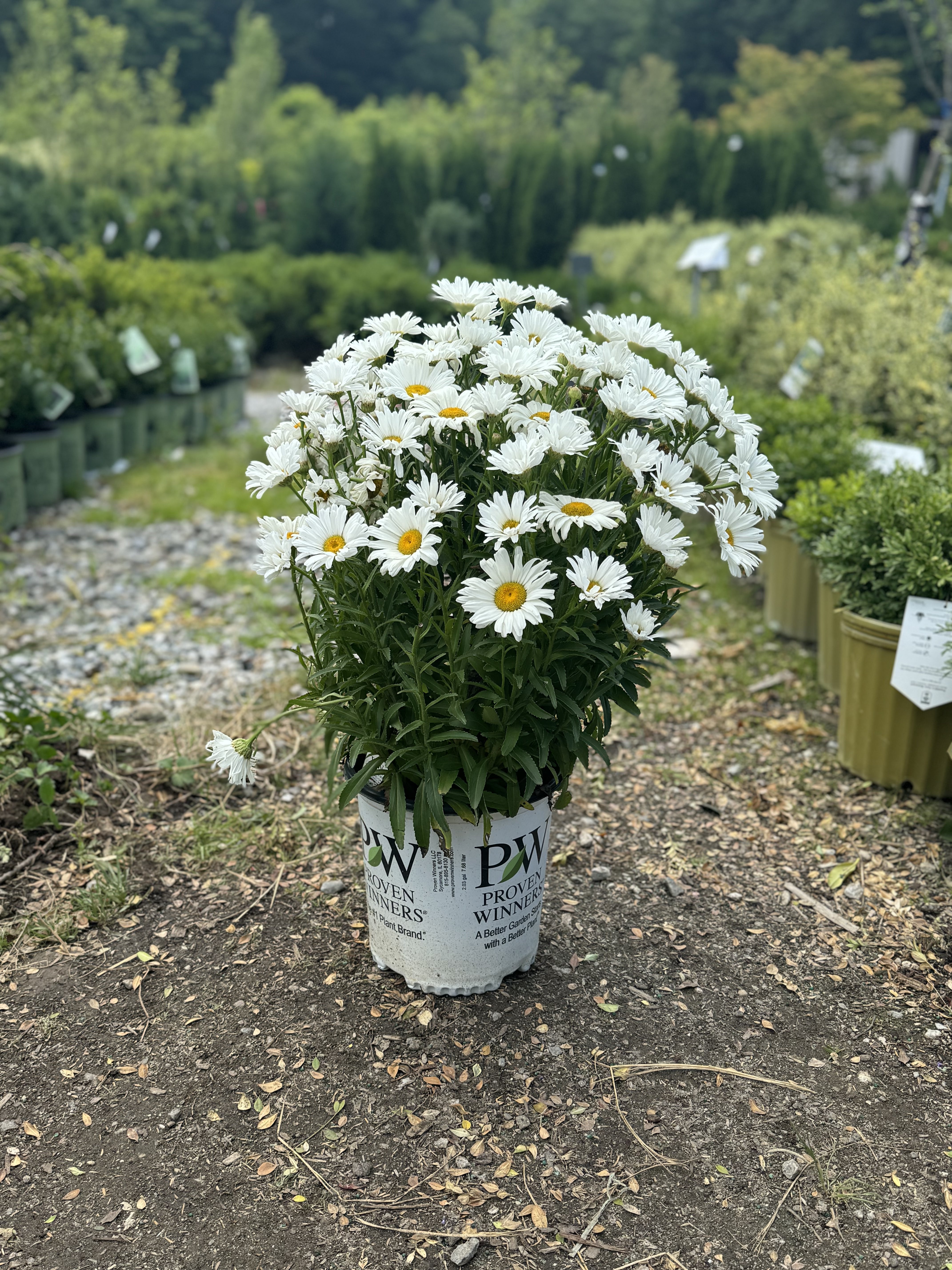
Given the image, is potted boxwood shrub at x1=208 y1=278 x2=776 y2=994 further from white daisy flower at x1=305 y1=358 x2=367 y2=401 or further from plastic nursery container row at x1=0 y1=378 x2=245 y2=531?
plastic nursery container row at x1=0 y1=378 x2=245 y2=531

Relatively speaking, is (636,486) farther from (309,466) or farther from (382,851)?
(382,851)

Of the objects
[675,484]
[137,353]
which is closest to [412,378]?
[675,484]

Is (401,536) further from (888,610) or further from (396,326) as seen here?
(888,610)

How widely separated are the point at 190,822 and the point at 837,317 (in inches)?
192

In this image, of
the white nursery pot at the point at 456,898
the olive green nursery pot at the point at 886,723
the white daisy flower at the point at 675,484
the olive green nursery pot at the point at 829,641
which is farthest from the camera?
the olive green nursery pot at the point at 829,641

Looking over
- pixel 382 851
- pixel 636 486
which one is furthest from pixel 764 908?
pixel 636 486

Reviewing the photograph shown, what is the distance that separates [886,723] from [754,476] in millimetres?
1467

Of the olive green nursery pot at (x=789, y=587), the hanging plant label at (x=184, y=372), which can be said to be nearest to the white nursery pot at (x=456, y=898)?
the olive green nursery pot at (x=789, y=587)

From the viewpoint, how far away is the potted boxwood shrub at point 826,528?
11.0 ft

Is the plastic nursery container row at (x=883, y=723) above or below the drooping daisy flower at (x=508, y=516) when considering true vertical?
below

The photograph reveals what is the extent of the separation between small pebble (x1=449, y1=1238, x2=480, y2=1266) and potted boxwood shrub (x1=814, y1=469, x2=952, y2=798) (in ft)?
6.32

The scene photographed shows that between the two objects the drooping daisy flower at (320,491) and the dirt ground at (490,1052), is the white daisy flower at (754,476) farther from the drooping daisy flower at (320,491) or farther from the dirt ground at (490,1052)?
the dirt ground at (490,1052)

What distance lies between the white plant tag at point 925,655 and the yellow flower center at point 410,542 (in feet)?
5.83

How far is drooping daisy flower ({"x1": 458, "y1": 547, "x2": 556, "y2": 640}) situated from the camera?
153 centimetres
